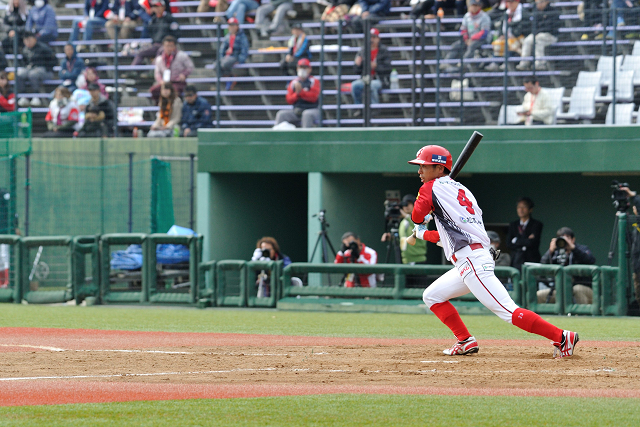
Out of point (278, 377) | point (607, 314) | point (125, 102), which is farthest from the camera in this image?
point (125, 102)

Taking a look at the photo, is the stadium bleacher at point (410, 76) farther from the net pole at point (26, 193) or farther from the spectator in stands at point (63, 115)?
the net pole at point (26, 193)

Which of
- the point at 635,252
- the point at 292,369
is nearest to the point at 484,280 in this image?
the point at 292,369

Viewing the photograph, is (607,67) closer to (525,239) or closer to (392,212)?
(525,239)

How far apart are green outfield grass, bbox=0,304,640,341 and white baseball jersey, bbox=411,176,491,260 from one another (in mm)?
2870

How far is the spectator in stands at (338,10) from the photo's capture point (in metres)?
19.4

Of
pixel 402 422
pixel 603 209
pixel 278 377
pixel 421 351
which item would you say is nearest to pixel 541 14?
pixel 603 209

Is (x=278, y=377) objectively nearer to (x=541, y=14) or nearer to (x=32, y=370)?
(x=32, y=370)

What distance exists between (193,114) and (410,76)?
4.44 m

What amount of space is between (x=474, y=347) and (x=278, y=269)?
689 cm

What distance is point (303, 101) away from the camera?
17.3 metres

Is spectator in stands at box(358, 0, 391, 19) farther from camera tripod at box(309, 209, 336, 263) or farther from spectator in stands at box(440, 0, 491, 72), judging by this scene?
camera tripod at box(309, 209, 336, 263)

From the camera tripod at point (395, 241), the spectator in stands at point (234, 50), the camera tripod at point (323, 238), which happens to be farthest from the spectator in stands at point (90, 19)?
the camera tripod at point (395, 241)

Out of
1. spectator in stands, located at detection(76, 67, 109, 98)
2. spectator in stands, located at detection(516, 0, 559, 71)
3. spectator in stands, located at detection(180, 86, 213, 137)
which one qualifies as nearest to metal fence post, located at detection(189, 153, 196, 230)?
spectator in stands, located at detection(180, 86, 213, 137)

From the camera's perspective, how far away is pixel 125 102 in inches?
781
